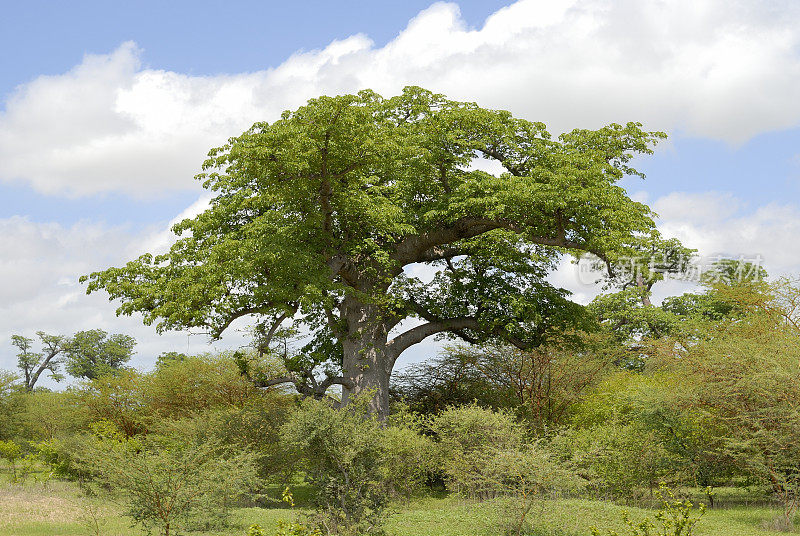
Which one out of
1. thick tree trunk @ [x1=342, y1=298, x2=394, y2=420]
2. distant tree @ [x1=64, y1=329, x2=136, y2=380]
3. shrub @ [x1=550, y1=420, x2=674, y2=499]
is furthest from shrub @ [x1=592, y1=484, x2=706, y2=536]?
distant tree @ [x1=64, y1=329, x2=136, y2=380]

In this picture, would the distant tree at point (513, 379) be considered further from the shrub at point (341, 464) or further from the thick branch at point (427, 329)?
the shrub at point (341, 464)

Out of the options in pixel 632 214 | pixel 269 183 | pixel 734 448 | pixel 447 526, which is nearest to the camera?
pixel 447 526

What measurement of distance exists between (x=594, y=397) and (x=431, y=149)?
388 inches

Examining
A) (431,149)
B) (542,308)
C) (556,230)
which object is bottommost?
(542,308)

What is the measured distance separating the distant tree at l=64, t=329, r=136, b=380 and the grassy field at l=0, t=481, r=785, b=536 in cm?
5722

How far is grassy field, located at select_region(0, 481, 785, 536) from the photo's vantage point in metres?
13.1

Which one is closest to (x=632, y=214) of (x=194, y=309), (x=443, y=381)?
(x=443, y=381)

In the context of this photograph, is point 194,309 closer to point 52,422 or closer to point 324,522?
point 324,522

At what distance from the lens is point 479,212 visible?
70.6 feet

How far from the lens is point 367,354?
2281cm

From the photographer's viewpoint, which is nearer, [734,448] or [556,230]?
[734,448]

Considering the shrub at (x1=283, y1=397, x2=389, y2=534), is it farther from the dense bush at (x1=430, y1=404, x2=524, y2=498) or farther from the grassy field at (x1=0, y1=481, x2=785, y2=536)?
the dense bush at (x1=430, y1=404, x2=524, y2=498)

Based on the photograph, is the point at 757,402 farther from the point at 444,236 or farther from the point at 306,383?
the point at 306,383

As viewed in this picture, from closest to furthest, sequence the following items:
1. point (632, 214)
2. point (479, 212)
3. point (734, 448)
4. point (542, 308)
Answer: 1. point (734, 448)
2. point (632, 214)
3. point (479, 212)
4. point (542, 308)
